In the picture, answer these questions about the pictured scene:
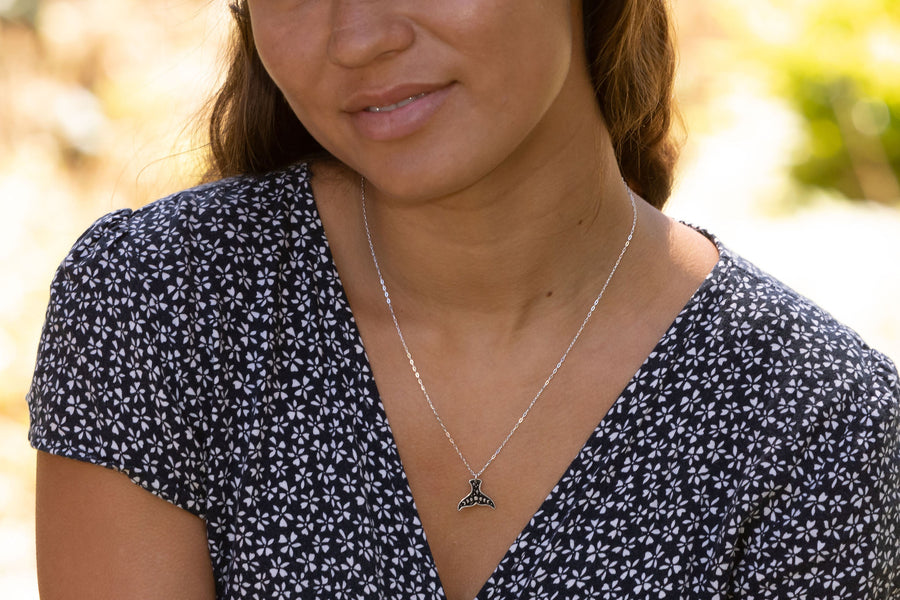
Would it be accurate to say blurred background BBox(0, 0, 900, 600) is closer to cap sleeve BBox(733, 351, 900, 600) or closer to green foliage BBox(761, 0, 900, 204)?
green foliage BBox(761, 0, 900, 204)

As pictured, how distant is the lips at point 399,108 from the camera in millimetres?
1421

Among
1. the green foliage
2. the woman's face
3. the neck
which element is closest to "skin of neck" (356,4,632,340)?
the neck

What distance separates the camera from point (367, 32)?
1.40 meters

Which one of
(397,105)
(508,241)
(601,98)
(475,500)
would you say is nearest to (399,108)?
(397,105)

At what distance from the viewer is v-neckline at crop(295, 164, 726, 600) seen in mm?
1562

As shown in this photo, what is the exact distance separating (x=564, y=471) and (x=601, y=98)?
600 millimetres

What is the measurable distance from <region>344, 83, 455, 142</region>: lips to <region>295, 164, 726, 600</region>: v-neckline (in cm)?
34

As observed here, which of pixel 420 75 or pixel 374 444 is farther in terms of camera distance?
pixel 374 444

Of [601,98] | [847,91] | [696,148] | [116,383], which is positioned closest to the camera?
[116,383]

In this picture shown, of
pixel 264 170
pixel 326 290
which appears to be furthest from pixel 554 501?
pixel 264 170

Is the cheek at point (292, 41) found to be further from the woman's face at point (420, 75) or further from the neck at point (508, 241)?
the neck at point (508, 241)

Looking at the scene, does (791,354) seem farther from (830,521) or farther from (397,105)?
(397,105)

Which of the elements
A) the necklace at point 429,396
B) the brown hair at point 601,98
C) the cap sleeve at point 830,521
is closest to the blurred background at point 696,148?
the brown hair at point 601,98

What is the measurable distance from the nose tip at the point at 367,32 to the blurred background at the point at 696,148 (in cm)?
234
